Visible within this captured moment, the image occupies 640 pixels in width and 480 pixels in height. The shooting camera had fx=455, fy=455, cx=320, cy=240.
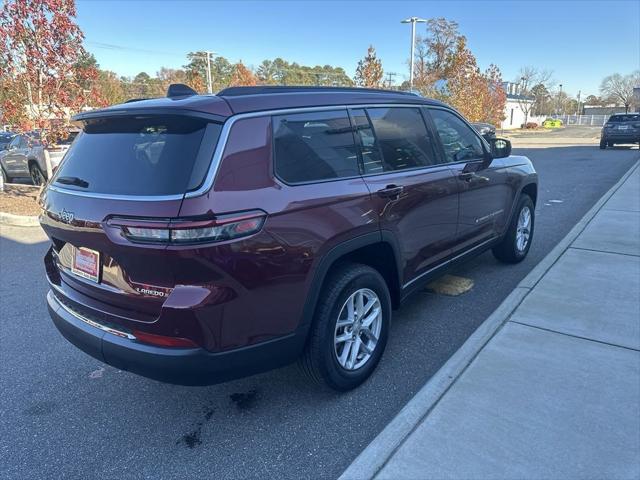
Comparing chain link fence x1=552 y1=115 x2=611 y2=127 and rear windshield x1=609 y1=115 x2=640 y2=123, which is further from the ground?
chain link fence x1=552 y1=115 x2=611 y2=127

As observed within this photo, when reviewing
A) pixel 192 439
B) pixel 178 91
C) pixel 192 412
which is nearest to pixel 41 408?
pixel 192 412

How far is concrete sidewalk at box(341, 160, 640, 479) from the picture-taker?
7.32 feet

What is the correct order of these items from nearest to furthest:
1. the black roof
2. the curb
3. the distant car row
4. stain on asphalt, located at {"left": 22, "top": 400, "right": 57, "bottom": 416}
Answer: the black roof → stain on asphalt, located at {"left": 22, "top": 400, "right": 57, "bottom": 416} → the curb → the distant car row

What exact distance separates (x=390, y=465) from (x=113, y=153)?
2.20m

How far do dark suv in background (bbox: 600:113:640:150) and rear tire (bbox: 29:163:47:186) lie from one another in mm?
25582

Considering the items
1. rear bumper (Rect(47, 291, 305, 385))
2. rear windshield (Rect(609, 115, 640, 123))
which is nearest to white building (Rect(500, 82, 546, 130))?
rear windshield (Rect(609, 115, 640, 123))

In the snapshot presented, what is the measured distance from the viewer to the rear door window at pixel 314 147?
249cm

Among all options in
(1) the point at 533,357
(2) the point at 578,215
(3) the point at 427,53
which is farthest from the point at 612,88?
(1) the point at 533,357

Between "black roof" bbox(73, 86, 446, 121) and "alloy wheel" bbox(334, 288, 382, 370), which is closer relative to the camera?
"black roof" bbox(73, 86, 446, 121)

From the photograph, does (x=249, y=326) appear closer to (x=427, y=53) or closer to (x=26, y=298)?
(x=26, y=298)

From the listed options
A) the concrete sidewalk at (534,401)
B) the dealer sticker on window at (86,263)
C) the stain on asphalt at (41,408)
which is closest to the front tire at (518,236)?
the concrete sidewalk at (534,401)

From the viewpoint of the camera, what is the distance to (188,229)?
209 cm

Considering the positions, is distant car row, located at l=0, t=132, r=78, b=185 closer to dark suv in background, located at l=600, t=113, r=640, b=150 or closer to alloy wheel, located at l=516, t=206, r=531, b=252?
alloy wheel, located at l=516, t=206, r=531, b=252

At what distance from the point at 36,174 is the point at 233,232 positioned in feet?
42.4
